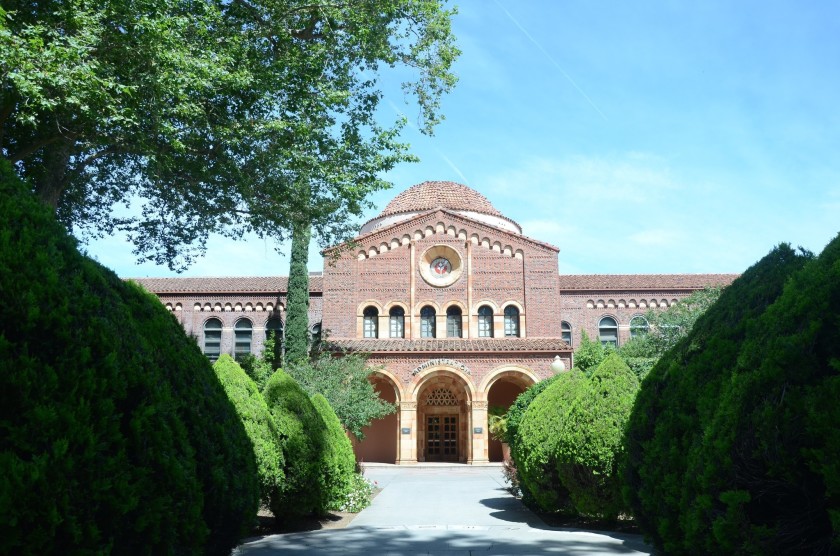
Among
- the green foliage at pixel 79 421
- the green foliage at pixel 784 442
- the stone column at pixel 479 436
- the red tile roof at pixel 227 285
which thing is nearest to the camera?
the green foliage at pixel 79 421

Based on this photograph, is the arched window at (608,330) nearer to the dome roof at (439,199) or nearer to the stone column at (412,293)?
the dome roof at (439,199)

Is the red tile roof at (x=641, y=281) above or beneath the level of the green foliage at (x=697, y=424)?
above

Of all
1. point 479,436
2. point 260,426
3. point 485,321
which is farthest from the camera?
point 485,321

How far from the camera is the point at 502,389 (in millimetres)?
30922

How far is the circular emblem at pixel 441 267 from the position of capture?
1188 inches

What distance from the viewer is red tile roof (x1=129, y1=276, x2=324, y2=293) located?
34.1 m

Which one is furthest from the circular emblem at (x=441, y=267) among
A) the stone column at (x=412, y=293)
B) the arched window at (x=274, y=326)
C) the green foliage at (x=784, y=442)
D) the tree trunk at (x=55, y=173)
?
the green foliage at (x=784, y=442)

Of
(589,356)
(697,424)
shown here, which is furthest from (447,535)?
(589,356)

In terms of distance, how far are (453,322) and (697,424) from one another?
2560 centimetres

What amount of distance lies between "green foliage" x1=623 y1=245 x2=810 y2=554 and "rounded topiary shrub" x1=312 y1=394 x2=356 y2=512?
616 centimetres

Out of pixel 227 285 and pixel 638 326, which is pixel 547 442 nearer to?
pixel 638 326

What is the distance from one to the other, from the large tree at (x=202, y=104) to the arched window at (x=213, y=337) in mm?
17446

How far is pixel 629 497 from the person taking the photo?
5055 mm

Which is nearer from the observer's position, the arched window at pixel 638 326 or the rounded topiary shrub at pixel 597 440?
the rounded topiary shrub at pixel 597 440
